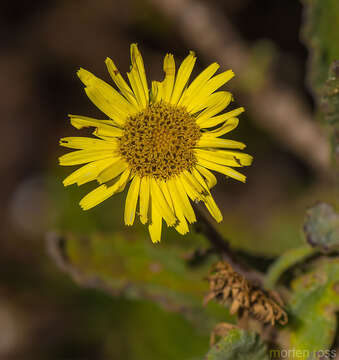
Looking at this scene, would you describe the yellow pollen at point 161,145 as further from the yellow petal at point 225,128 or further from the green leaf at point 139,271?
the green leaf at point 139,271

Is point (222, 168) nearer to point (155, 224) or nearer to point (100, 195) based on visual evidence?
point (155, 224)

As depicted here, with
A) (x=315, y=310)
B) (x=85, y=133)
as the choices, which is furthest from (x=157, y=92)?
(x=85, y=133)

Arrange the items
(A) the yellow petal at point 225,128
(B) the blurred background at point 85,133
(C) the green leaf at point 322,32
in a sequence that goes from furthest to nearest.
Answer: (B) the blurred background at point 85,133, (C) the green leaf at point 322,32, (A) the yellow petal at point 225,128

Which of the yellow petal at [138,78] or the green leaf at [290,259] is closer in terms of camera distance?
the yellow petal at [138,78]

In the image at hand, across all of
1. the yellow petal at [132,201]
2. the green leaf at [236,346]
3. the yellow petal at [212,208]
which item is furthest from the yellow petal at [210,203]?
the green leaf at [236,346]

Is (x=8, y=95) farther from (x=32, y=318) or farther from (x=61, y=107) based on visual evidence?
(x=32, y=318)

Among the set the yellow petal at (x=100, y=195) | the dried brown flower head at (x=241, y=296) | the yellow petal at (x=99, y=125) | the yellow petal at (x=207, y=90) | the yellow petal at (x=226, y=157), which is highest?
the yellow petal at (x=207, y=90)
